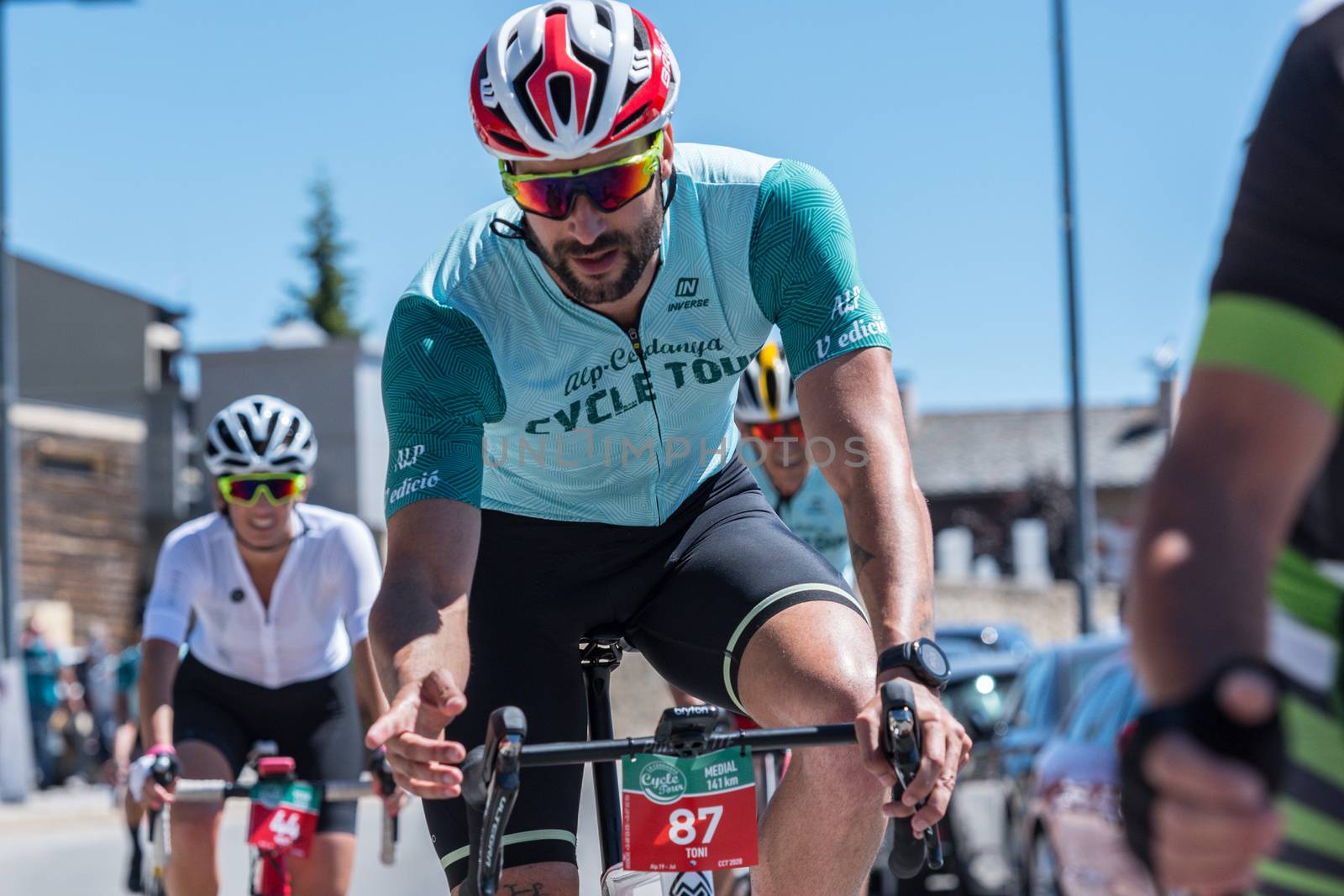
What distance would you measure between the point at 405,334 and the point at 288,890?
2759mm

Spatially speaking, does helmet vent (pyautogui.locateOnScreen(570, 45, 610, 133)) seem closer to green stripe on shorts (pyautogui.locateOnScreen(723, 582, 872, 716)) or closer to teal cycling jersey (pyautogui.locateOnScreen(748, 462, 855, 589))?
green stripe on shorts (pyautogui.locateOnScreen(723, 582, 872, 716))

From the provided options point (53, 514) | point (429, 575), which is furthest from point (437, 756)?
point (53, 514)

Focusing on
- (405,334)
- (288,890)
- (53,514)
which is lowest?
(288,890)

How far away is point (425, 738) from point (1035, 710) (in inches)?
326

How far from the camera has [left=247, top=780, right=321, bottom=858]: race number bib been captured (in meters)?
5.77

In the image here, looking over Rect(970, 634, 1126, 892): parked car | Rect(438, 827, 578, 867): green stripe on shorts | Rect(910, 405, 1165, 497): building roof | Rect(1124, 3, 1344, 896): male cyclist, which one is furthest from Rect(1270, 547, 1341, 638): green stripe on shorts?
Rect(910, 405, 1165, 497): building roof

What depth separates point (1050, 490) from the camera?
5666 cm

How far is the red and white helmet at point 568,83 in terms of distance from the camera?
3572 mm

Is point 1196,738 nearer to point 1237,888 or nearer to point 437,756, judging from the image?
point 1237,888

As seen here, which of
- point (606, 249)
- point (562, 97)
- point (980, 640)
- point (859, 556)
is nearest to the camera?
point (859, 556)

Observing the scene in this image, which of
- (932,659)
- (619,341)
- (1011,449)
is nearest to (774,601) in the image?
(619,341)

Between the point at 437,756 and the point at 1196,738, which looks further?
the point at 437,756

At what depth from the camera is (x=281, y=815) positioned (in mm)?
5770

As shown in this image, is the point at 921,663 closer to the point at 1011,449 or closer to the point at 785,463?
the point at 785,463
